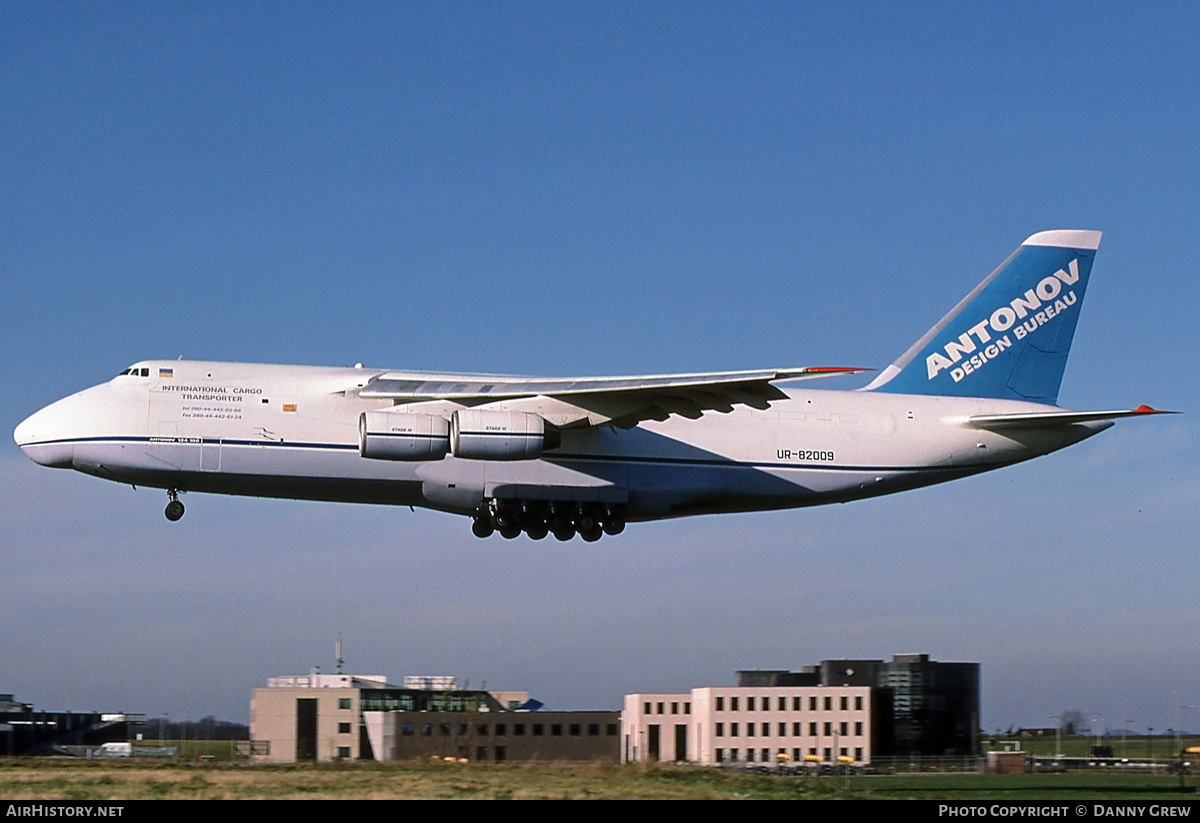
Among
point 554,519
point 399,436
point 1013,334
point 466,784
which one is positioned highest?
point 1013,334

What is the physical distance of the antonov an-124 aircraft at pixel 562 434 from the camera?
23.7m

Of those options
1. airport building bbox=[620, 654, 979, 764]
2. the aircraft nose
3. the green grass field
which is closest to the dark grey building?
airport building bbox=[620, 654, 979, 764]

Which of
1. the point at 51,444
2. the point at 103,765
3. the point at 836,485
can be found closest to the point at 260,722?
the point at 103,765

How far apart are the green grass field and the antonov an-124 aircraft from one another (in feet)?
13.9

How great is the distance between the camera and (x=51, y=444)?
24.1m

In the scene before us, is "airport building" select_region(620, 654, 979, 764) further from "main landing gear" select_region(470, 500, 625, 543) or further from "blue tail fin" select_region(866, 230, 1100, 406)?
"blue tail fin" select_region(866, 230, 1100, 406)

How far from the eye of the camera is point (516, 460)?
23.8 m

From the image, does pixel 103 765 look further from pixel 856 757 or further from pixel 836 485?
pixel 856 757

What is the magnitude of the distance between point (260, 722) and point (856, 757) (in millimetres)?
15060

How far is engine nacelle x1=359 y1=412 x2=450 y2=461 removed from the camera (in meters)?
23.3

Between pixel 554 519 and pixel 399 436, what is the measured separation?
3570 millimetres

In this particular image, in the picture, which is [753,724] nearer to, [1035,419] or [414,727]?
[414,727]

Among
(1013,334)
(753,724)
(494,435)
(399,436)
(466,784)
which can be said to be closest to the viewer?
(466,784)

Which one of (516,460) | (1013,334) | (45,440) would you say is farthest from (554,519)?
(1013,334)
